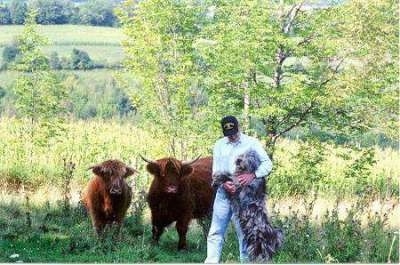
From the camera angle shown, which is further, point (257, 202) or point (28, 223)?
point (28, 223)

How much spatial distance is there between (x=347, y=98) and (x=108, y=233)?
7602 millimetres

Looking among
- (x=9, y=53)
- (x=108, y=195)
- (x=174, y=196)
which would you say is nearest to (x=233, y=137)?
(x=174, y=196)

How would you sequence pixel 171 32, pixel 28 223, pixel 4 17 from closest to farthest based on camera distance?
pixel 28 223 → pixel 171 32 → pixel 4 17

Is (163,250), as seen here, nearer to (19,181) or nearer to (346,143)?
(19,181)

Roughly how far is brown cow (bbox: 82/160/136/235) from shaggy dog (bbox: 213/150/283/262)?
2.16 metres

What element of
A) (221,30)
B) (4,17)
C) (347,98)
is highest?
(4,17)

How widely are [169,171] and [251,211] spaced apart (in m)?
2.05

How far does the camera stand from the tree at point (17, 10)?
2345 cm

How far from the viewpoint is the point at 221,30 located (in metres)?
17.1

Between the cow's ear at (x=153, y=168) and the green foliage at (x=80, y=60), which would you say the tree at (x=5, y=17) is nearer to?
the green foliage at (x=80, y=60)

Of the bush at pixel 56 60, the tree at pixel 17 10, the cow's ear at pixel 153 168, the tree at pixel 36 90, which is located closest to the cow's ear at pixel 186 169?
the cow's ear at pixel 153 168

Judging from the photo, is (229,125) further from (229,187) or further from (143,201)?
(143,201)

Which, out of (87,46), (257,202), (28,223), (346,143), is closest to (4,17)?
(87,46)

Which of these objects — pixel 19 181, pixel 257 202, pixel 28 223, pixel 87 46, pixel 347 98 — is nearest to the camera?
pixel 257 202
